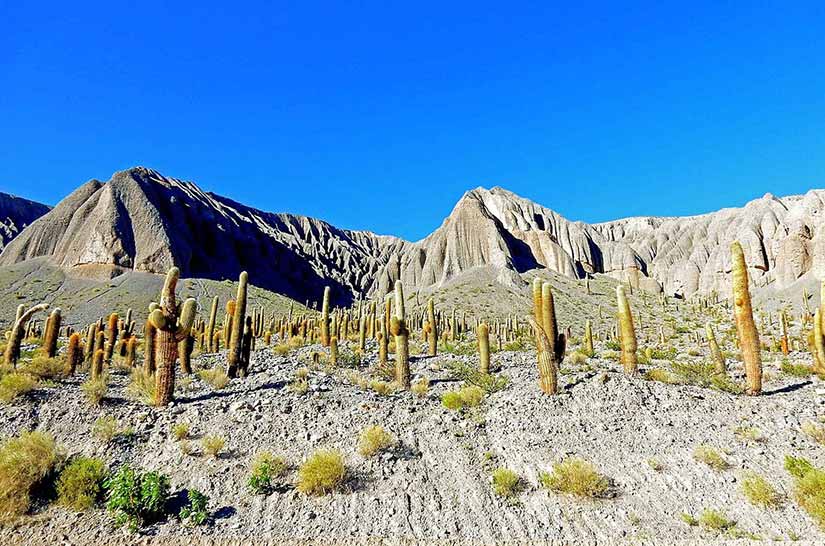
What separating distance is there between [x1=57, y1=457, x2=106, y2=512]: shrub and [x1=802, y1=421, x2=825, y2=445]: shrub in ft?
45.7

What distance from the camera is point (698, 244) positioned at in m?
96.9

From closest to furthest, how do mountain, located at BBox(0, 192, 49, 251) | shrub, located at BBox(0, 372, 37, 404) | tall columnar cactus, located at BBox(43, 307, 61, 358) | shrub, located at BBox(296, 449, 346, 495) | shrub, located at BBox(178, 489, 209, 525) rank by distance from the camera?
shrub, located at BBox(178, 489, 209, 525) → shrub, located at BBox(296, 449, 346, 495) → shrub, located at BBox(0, 372, 37, 404) → tall columnar cactus, located at BBox(43, 307, 61, 358) → mountain, located at BBox(0, 192, 49, 251)

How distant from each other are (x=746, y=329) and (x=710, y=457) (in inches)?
234

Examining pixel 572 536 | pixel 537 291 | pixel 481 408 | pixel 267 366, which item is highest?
pixel 537 291

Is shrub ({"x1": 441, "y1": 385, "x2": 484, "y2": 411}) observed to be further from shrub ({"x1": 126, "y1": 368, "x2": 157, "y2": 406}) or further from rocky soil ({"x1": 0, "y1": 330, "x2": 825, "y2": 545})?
shrub ({"x1": 126, "y1": 368, "x2": 157, "y2": 406})

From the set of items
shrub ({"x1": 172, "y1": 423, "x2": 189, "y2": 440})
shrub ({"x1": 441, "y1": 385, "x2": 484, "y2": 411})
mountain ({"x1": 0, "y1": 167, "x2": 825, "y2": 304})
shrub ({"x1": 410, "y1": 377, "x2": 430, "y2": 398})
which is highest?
mountain ({"x1": 0, "y1": 167, "x2": 825, "y2": 304})

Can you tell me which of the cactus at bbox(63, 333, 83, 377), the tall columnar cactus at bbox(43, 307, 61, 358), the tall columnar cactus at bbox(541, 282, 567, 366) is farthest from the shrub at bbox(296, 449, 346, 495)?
the tall columnar cactus at bbox(43, 307, 61, 358)

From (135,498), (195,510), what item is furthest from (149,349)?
(195,510)

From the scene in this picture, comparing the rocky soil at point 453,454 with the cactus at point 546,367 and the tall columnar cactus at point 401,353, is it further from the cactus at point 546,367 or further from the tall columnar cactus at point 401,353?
the tall columnar cactus at point 401,353

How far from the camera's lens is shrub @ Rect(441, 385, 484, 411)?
12641 mm

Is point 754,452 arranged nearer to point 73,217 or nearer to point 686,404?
point 686,404

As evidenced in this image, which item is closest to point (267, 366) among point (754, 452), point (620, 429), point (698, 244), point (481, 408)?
point (481, 408)

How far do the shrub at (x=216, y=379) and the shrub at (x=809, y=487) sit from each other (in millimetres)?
13403

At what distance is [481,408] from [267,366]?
8.74 metres
